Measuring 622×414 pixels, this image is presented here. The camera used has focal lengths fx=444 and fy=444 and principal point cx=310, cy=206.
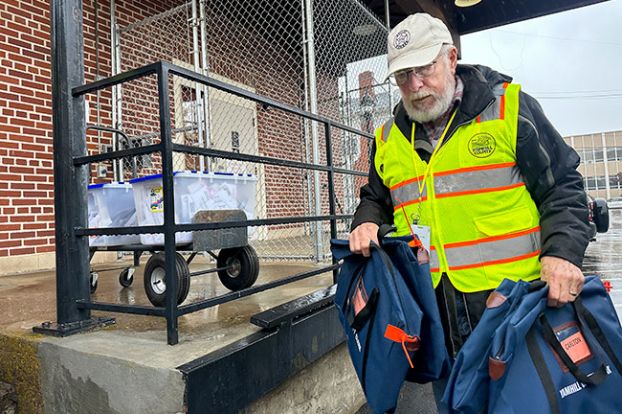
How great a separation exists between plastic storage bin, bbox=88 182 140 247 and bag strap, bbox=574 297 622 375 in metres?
2.51

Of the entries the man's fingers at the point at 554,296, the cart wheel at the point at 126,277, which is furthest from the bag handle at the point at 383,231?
the cart wheel at the point at 126,277

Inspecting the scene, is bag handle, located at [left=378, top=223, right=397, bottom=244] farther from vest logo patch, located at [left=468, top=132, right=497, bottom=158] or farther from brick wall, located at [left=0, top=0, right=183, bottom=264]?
brick wall, located at [left=0, top=0, right=183, bottom=264]

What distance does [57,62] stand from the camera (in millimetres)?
2002

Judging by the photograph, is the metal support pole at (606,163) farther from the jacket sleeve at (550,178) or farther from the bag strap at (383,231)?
the bag strap at (383,231)

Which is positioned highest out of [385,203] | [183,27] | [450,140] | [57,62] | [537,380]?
[183,27]

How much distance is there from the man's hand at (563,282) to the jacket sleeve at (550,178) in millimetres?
64

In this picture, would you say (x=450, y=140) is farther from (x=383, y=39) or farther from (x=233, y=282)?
(x=383, y=39)

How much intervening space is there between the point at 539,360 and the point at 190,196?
68.4 inches

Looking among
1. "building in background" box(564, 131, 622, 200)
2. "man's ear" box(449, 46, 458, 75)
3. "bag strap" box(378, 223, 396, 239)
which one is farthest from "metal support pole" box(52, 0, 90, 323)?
"building in background" box(564, 131, 622, 200)

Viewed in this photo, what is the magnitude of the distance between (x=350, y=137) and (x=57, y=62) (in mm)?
4131

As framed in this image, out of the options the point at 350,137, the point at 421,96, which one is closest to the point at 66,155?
the point at 421,96

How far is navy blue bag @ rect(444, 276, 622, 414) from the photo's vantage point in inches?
44.8

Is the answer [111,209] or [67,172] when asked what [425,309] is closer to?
[67,172]

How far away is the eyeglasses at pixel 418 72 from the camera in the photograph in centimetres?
151
